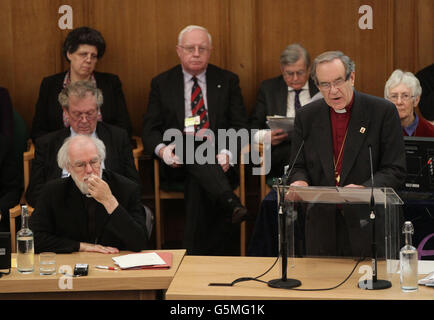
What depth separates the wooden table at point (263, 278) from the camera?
291 cm

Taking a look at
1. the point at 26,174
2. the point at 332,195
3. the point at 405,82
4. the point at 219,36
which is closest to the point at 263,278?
the point at 332,195

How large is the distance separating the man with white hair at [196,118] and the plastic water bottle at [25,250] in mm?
2116

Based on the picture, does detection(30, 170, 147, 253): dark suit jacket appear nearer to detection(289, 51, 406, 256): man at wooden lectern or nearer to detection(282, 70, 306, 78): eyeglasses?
detection(289, 51, 406, 256): man at wooden lectern

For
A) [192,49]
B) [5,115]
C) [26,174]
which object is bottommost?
[26,174]

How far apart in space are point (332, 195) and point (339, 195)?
0.03 metres

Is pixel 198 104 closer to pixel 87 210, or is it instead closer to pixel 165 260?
pixel 87 210

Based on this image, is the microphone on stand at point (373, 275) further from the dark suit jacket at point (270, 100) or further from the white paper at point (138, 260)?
the dark suit jacket at point (270, 100)

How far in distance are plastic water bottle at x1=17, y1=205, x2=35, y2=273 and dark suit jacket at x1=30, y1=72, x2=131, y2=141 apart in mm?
2421

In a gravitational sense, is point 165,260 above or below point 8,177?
below

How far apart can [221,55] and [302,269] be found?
3360mm

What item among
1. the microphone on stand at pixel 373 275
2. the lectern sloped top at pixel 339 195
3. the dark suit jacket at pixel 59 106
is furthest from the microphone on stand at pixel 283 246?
the dark suit jacket at pixel 59 106

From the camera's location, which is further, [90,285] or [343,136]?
[343,136]

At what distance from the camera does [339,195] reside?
309 centimetres
